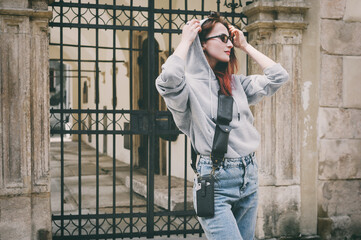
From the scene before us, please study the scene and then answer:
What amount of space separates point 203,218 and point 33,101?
99.0 inches

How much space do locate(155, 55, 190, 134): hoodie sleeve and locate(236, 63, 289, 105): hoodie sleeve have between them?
0.45 m

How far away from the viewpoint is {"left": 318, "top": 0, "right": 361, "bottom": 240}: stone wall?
4.84 m

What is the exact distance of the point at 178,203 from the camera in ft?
18.8

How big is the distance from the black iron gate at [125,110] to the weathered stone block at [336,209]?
1.38m

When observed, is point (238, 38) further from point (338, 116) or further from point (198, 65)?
point (338, 116)

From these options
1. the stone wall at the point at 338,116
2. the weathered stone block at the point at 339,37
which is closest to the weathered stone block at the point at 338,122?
the stone wall at the point at 338,116

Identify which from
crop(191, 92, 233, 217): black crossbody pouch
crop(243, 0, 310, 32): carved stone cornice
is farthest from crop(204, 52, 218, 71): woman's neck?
crop(243, 0, 310, 32): carved stone cornice

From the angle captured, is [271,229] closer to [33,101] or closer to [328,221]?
[328,221]

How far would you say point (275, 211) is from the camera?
4.77 m

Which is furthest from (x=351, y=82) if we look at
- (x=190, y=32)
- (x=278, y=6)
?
(x=190, y=32)

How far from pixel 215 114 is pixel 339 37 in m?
3.11

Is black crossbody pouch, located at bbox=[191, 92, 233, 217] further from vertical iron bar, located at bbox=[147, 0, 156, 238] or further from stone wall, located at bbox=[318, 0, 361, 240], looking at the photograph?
stone wall, located at bbox=[318, 0, 361, 240]

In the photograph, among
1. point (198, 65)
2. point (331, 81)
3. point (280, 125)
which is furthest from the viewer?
point (331, 81)

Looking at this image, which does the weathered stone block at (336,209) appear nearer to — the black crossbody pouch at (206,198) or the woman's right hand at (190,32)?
the black crossbody pouch at (206,198)
